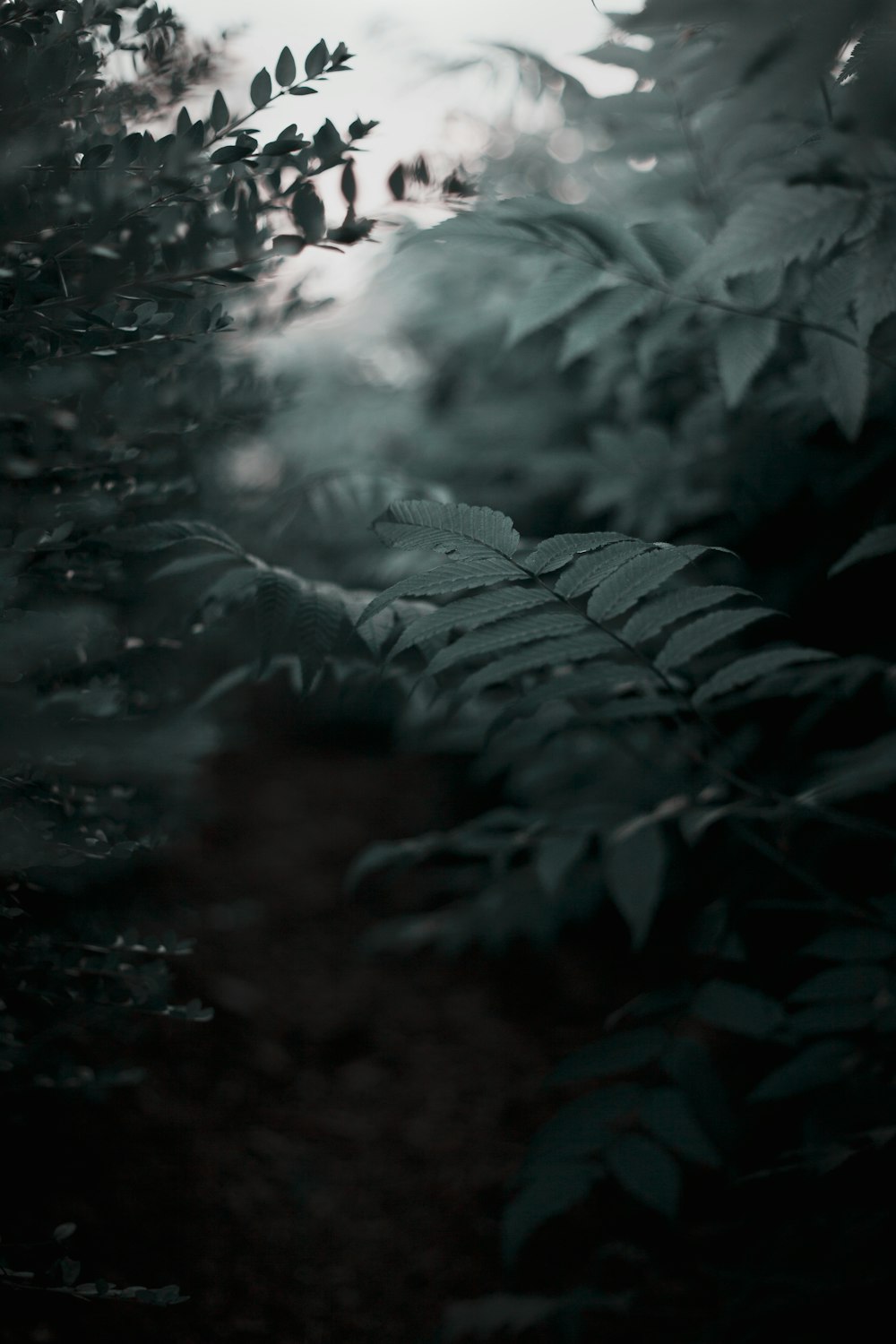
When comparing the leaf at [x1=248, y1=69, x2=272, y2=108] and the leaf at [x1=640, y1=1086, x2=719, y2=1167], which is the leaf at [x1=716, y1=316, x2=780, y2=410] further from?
the leaf at [x1=640, y1=1086, x2=719, y2=1167]

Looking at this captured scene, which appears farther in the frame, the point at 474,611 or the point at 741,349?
the point at 741,349

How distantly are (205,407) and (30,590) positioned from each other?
1.14 ft

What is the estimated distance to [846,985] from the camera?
98 cm

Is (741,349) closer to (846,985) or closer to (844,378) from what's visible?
(844,378)

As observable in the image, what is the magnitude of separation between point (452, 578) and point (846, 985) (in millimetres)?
619

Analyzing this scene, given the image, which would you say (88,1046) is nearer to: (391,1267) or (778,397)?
(391,1267)

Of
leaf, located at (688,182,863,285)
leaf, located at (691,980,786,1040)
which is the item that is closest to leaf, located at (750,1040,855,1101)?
leaf, located at (691,980,786,1040)

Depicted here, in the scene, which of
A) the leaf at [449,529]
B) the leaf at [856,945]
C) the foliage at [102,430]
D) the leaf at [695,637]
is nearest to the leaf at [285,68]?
the foliage at [102,430]

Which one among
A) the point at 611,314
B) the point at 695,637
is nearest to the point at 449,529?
the point at 695,637

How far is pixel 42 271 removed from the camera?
800mm

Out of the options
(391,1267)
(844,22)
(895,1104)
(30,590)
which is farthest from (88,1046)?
(844,22)

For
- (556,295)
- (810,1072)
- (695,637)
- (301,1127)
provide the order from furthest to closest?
(301,1127), (556,295), (810,1072), (695,637)

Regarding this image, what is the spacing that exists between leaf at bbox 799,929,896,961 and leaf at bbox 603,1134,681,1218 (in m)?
0.27

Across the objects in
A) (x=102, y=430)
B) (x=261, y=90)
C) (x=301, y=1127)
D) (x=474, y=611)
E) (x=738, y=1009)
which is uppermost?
(x=261, y=90)
